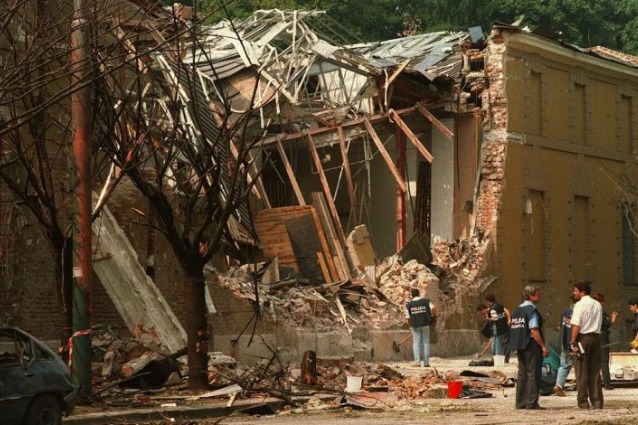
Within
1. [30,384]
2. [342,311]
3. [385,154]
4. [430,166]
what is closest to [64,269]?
[30,384]

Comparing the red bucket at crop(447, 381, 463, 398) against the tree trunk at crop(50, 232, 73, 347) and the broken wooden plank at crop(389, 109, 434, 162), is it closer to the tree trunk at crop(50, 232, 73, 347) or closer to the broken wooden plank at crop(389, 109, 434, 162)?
the tree trunk at crop(50, 232, 73, 347)

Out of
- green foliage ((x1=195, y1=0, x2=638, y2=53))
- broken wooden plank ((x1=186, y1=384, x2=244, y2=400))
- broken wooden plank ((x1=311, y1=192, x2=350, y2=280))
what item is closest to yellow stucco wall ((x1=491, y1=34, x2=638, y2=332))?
broken wooden plank ((x1=311, y1=192, x2=350, y2=280))

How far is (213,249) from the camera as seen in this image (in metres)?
20.8

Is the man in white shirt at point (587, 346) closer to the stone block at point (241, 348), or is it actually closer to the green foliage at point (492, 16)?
the stone block at point (241, 348)

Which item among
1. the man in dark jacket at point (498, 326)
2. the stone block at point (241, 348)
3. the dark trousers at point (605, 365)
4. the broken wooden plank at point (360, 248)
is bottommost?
the dark trousers at point (605, 365)

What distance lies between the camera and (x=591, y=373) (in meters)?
19.5

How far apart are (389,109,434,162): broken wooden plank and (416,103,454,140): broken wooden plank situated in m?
0.76

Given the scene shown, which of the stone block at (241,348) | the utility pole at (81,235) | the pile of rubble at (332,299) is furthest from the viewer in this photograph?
the pile of rubble at (332,299)

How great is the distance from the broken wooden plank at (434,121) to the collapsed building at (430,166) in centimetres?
6

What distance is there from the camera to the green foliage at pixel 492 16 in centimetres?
6072

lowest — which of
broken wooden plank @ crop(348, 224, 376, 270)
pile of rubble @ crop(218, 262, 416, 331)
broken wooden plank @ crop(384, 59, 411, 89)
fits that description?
pile of rubble @ crop(218, 262, 416, 331)

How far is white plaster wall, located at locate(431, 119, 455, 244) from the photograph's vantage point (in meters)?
40.6

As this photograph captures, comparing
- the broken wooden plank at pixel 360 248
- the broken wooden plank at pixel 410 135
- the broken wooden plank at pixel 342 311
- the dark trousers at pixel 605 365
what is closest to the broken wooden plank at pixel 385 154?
the broken wooden plank at pixel 410 135

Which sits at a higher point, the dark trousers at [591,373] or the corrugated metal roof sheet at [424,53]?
the corrugated metal roof sheet at [424,53]
